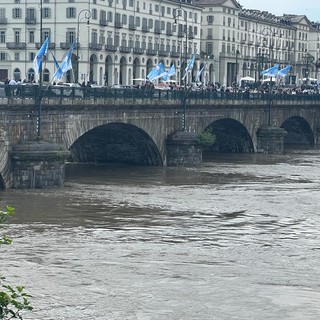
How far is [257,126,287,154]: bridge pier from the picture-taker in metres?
88.7

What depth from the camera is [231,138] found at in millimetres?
89188

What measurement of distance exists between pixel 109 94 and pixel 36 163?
1118 cm

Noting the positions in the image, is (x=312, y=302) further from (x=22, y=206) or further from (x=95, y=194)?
(x=95, y=194)

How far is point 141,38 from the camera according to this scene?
14600cm

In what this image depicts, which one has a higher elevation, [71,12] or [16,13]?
[16,13]

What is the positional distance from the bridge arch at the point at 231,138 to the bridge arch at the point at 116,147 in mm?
16673

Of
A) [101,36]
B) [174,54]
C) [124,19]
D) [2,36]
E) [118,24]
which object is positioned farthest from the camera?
[174,54]

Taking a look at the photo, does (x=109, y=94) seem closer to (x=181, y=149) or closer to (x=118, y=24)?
(x=181, y=149)

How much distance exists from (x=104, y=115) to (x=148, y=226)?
18.8 meters

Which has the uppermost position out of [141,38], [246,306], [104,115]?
[141,38]

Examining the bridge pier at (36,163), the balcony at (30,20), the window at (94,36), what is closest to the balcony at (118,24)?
the window at (94,36)

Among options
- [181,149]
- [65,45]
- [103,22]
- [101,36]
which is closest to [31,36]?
[65,45]

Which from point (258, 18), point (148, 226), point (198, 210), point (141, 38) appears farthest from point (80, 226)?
point (258, 18)

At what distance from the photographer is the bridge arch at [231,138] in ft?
287
